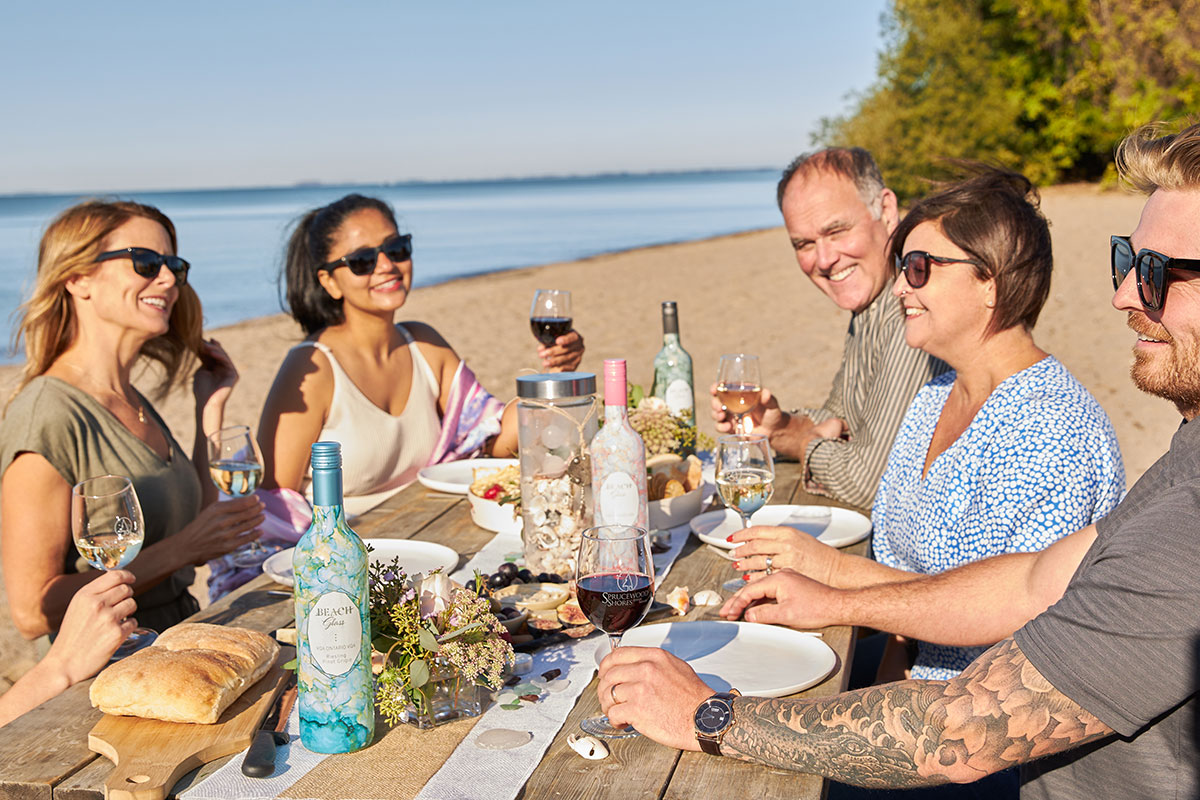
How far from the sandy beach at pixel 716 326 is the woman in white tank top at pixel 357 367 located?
218 cm

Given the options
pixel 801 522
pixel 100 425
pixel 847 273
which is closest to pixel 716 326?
pixel 847 273

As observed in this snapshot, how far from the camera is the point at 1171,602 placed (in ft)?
4.48

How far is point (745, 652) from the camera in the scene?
6.71ft

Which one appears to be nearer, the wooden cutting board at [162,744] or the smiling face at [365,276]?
the wooden cutting board at [162,744]

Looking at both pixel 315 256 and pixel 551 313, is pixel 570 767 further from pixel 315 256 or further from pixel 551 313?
pixel 315 256

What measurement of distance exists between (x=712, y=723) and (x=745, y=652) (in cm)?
41

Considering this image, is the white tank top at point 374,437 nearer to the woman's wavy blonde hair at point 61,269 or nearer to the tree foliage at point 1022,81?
the woman's wavy blonde hair at point 61,269

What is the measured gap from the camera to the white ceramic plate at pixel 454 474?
3.41 meters

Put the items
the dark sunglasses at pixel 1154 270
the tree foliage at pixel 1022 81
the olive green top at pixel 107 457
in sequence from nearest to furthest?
1. the dark sunglasses at pixel 1154 270
2. the olive green top at pixel 107 457
3. the tree foliage at pixel 1022 81

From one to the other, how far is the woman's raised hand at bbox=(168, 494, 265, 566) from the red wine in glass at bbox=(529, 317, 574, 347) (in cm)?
128

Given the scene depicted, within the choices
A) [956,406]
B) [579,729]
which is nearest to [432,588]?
[579,729]

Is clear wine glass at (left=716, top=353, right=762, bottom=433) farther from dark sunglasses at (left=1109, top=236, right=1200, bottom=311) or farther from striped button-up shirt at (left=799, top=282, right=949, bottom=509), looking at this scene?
dark sunglasses at (left=1109, top=236, right=1200, bottom=311)

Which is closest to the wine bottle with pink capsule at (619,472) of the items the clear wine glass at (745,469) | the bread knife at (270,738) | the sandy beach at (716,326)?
the clear wine glass at (745,469)

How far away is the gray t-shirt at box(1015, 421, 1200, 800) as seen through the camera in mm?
1372
